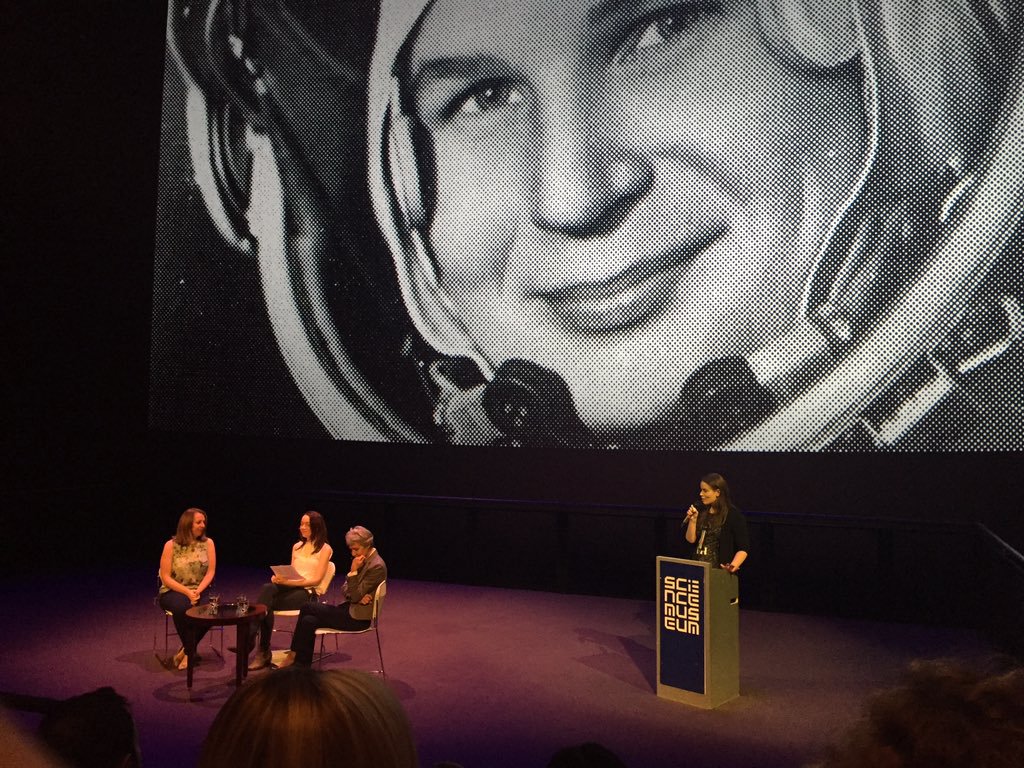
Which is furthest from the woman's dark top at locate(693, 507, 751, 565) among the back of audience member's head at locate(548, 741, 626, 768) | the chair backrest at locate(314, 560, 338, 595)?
the back of audience member's head at locate(548, 741, 626, 768)

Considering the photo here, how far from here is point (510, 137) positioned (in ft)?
23.1

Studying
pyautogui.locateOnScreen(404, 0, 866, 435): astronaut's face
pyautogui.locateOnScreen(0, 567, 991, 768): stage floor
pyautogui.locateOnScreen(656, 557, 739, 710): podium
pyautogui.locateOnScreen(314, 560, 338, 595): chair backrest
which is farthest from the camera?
pyautogui.locateOnScreen(404, 0, 866, 435): astronaut's face

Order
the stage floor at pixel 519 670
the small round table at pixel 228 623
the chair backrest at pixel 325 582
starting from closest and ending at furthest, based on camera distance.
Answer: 1. the stage floor at pixel 519 670
2. the small round table at pixel 228 623
3. the chair backrest at pixel 325 582

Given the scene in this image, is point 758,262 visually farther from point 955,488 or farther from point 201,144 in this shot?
point 201,144

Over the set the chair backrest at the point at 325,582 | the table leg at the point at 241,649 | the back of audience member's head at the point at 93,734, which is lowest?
the table leg at the point at 241,649

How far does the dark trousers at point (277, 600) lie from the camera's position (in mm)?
5500

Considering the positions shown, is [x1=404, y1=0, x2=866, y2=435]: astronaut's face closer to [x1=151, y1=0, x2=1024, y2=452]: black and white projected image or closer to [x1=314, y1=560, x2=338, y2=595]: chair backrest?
[x1=151, y1=0, x2=1024, y2=452]: black and white projected image

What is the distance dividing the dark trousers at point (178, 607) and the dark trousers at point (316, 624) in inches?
21.8

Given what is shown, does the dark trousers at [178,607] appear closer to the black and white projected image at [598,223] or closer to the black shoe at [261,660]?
the black shoe at [261,660]

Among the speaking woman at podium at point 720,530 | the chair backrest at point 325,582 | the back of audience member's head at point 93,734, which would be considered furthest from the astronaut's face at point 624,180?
the back of audience member's head at point 93,734

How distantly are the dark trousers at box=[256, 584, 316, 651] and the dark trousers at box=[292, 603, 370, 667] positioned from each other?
272 millimetres

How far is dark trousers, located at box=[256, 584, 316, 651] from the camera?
550cm

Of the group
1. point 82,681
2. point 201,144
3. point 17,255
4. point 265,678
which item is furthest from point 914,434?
point 17,255

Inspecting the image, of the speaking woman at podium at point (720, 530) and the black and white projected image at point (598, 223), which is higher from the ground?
the black and white projected image at point (598, 223)
